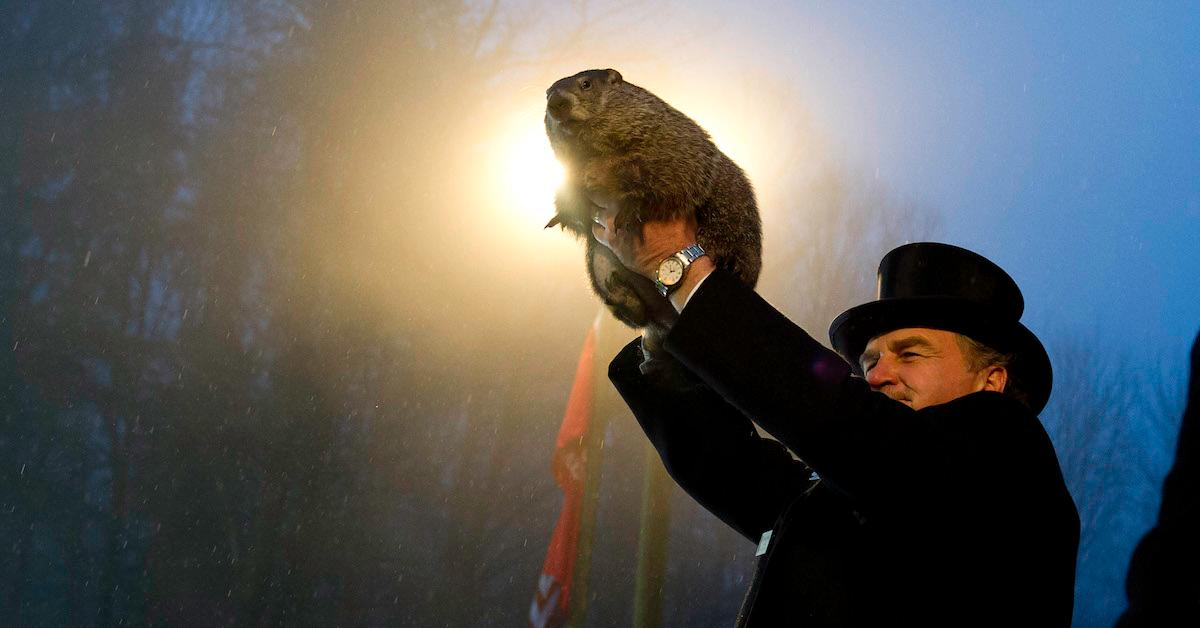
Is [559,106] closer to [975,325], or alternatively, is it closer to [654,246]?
[654,246]

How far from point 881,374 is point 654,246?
802mm

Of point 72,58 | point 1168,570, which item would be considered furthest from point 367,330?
point 1168,570

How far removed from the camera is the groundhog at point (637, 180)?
130 centimetres

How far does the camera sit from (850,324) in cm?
193

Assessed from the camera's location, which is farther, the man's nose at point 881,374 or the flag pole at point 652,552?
the flag pole at point 652,552

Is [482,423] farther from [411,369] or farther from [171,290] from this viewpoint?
[171,290]

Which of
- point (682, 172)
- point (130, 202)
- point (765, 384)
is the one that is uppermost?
point (130, 202)

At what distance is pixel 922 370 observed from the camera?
5.67 ft

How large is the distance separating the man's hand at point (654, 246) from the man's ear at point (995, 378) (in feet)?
3.04

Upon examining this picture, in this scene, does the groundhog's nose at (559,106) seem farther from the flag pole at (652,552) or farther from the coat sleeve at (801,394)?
the flag pole at (652,552)

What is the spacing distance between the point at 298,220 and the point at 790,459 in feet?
48.0

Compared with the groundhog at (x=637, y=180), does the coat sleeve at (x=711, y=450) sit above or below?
below

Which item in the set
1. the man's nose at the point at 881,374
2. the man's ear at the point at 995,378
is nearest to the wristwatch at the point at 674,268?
the man's nose at the point at 881,374

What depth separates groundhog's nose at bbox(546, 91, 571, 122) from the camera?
1.54 metres
